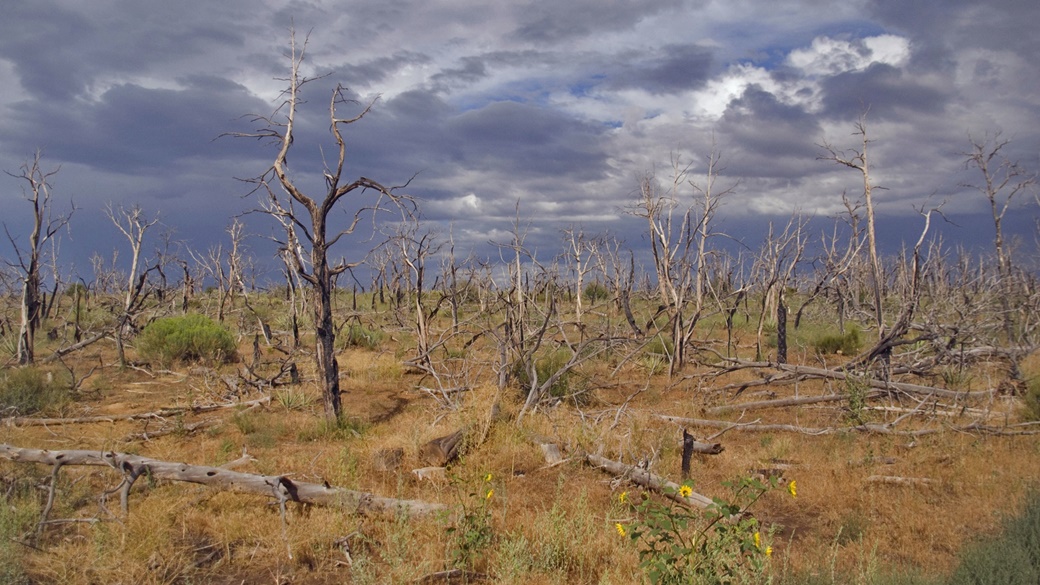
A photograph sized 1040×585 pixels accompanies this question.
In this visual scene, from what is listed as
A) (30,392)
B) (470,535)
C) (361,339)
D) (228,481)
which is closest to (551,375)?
(228,481)

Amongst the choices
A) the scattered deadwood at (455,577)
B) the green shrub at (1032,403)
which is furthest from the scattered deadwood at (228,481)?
the green shrub at (1032,403)

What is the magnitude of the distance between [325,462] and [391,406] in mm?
3614

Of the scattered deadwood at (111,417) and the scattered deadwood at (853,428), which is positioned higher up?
the scattered deadwood at (111,417)

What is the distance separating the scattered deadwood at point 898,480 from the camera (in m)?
7.28

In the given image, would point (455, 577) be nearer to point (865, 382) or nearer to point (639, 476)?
point (639, 476)

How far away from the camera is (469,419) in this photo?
28.3ft

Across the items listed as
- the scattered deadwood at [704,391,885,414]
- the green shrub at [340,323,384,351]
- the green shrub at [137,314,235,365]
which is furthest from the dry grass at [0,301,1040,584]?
the green shrub at [340,323,384,351]

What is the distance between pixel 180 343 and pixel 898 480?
1466 centimetres

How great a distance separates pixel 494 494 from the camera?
6.65 m

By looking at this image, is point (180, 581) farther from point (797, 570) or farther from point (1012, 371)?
point (1012, 371)

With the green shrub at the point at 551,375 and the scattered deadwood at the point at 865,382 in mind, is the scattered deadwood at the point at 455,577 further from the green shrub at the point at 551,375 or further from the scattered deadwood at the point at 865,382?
the scattered deadwood at the point at 865,382

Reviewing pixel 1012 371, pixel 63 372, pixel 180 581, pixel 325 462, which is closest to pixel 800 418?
pixel 1012 371

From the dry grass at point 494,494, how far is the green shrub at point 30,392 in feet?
1.49

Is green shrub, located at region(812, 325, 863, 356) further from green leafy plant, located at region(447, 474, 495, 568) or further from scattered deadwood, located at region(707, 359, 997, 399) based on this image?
green leafy plant, located at region(447, 474, 495, 568)
